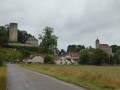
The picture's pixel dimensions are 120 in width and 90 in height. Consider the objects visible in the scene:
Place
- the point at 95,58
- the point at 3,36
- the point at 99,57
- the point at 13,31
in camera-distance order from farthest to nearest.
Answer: the point at 13,31 < the point at 3,36 < the point at 95,58 < the point at 99,57

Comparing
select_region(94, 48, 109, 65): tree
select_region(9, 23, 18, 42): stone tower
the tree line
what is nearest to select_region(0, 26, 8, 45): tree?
select_region(9, 23, 18, 42): stone tower

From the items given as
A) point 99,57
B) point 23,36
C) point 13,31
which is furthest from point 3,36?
point 99,57

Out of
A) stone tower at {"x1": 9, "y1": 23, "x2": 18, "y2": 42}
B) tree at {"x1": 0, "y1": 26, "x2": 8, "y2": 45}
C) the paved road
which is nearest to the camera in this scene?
the paved road

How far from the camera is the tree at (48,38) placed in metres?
86.9

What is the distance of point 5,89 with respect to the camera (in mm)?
12305

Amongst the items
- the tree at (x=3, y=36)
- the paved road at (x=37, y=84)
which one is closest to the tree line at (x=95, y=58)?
the tree at (x=3, y=36)

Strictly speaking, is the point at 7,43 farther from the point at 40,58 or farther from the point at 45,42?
the point at 45,42

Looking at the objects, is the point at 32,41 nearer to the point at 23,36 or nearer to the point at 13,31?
the point at 23,36

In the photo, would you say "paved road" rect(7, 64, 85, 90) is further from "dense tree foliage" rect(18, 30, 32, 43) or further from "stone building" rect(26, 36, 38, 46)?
"dense tree foliage" rect(18, 30, 32, 43)

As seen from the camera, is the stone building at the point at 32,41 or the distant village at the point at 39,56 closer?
the distant village at the point at 39,56

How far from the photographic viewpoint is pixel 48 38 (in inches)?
3442

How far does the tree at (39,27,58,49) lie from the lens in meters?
86.9

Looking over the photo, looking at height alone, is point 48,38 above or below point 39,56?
above

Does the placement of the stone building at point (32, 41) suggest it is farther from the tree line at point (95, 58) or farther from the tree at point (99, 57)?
the tree at point (99, 57)
